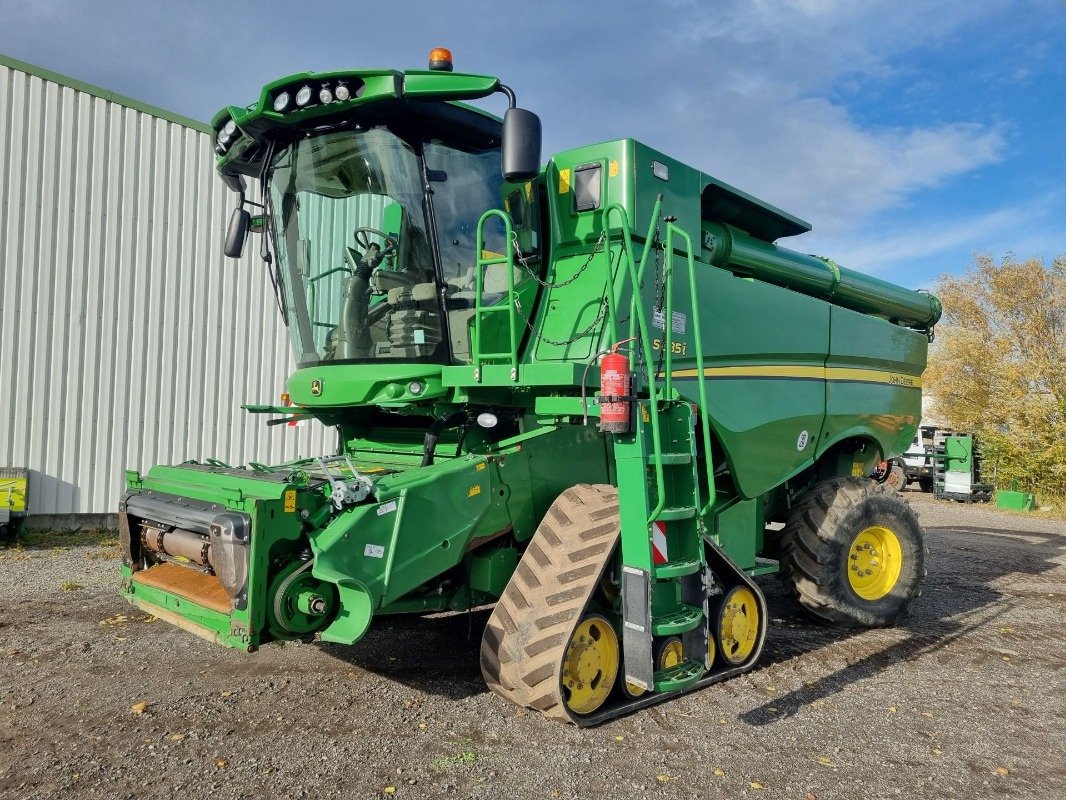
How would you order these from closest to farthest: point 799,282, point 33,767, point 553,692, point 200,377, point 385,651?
1. point 33,767
2. point 553,692
3. point 385,651
4. point 799,282
5. point 200,377

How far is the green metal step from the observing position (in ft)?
13.0

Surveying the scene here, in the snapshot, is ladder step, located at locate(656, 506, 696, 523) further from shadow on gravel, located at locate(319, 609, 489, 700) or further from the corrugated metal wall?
the corrugated metal wall

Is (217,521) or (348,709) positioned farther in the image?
(348,709)

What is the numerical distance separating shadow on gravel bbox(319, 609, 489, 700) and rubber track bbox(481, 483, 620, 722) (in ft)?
1.88

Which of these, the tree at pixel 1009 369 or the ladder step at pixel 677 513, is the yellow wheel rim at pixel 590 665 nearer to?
the ladder step at pixel 677 513

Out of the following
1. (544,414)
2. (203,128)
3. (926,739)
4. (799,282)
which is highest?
(203,128)

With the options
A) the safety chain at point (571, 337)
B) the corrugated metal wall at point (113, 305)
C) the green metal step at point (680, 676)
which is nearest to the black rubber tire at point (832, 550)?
the green metal step at point (680, 676)

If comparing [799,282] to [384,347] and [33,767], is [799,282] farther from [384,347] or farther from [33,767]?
[33,767]

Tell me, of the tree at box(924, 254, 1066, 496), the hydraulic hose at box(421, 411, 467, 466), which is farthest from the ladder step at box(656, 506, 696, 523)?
the tree at box(924, 254, 1066, 496)

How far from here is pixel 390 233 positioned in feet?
14.9

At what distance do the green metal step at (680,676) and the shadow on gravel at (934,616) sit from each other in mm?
349

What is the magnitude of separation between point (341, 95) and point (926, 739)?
4.44 meters

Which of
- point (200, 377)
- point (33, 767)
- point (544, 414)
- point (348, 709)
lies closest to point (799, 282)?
point (544, 414)

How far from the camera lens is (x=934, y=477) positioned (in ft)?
66.9
